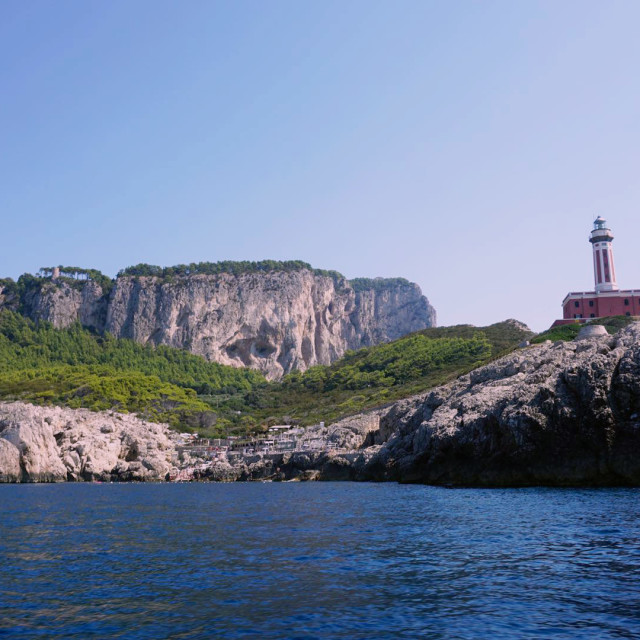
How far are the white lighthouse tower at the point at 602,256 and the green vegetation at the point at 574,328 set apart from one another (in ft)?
25.4

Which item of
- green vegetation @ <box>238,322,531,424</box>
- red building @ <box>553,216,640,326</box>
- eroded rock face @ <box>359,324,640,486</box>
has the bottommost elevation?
eroded rock face @ <box>359,324,640,486</box>

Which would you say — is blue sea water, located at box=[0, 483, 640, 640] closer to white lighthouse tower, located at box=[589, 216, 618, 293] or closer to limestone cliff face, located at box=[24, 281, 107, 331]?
white lighthouse tower, located at box=[589, 216, 618, 293]

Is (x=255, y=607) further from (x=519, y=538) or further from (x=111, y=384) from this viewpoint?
(x=111, y=384)

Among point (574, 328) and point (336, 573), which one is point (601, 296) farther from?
point (336, 573)

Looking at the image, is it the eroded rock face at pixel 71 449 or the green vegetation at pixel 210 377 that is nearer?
the eroded rock face at pixel 71 449

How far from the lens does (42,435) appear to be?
83.6 metres

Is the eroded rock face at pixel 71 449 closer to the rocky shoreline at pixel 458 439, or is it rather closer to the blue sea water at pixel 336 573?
the rocky shoreline at pixel 458 439

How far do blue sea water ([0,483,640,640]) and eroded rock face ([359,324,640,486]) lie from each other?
7.55 metres

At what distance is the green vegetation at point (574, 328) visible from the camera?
300 ft

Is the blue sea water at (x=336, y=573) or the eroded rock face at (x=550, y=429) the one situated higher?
the eroded rock face at (x=550, y=429)

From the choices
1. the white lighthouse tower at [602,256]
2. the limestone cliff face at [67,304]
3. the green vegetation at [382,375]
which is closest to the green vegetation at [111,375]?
the limestone cliff face at [67,304]

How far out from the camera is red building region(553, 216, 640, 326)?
9888cm

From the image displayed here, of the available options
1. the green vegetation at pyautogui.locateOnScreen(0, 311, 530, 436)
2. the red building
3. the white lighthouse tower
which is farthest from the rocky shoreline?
the white lighthouse tower

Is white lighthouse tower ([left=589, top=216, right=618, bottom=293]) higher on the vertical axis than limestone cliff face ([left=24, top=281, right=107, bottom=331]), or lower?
lower
